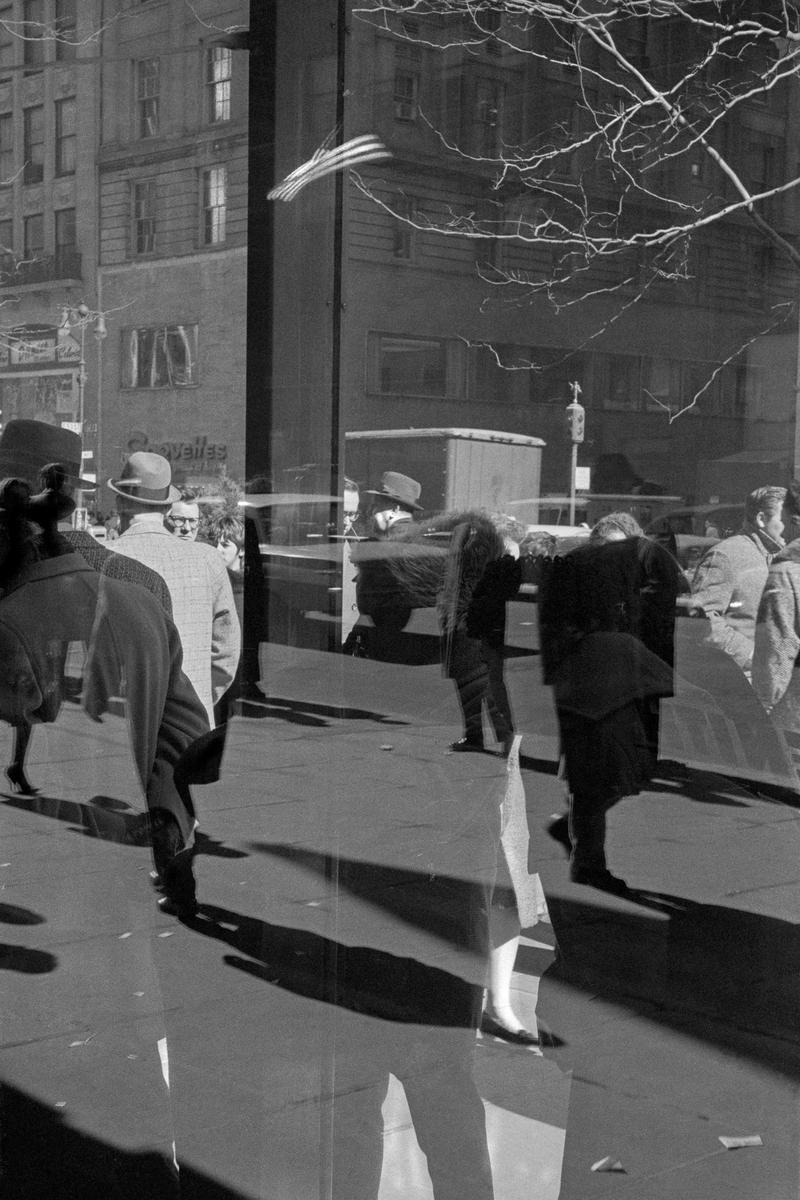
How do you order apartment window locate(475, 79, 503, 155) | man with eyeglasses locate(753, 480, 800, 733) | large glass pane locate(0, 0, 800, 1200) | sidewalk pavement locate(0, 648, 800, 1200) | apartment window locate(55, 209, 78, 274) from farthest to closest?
apartment window locate(55, 209, 78, 274), sidewalk pavement locate(0, 648, 800, 1200), apartment window locate(475, 79, 503, 155), large glass pane locate(0, 0, 800, 1200), man with eyeglasses locate(753, 480, 800, 733)

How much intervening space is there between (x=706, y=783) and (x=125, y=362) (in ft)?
2.68

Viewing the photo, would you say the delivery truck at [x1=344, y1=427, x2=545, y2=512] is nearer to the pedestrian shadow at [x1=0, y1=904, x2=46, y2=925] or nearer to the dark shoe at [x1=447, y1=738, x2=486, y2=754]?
the dark shoe at [x1=447, y1=738, x2=486, y2=754]

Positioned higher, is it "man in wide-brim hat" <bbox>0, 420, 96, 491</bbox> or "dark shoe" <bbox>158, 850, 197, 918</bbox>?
"man in wide-brim hat" <bbox>0, 420, 96, 491</bbox>

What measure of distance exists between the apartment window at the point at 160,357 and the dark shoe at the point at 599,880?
2.50ft

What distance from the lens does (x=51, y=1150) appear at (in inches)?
61.6

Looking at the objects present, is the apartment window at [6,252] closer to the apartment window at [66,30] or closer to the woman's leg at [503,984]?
the apartment window at [66,30]

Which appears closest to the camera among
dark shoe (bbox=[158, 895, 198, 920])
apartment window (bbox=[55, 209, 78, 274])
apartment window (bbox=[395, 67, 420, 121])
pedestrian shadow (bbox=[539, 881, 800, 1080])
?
apartment window (bbox=[395, 67, 420, 121])

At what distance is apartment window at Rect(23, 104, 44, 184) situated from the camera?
165 cm

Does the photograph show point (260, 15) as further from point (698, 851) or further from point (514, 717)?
point (698, 851)

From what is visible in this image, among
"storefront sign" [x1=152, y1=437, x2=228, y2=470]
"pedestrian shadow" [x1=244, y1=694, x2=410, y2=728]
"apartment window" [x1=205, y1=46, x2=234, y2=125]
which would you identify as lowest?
"pedestrian shadow" [x1=244, y1=694, x2=410, y2=728]

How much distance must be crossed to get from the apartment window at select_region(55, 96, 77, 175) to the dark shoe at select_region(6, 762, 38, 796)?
76cm

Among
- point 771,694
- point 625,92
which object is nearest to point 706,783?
point 771,694

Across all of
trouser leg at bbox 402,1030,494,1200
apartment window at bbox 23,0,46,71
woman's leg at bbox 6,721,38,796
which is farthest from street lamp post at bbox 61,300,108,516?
trouser leg at bbox 402,1030,494,1200

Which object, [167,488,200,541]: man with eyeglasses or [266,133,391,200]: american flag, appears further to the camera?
[167,488,200,541]: man with eyeglasses
